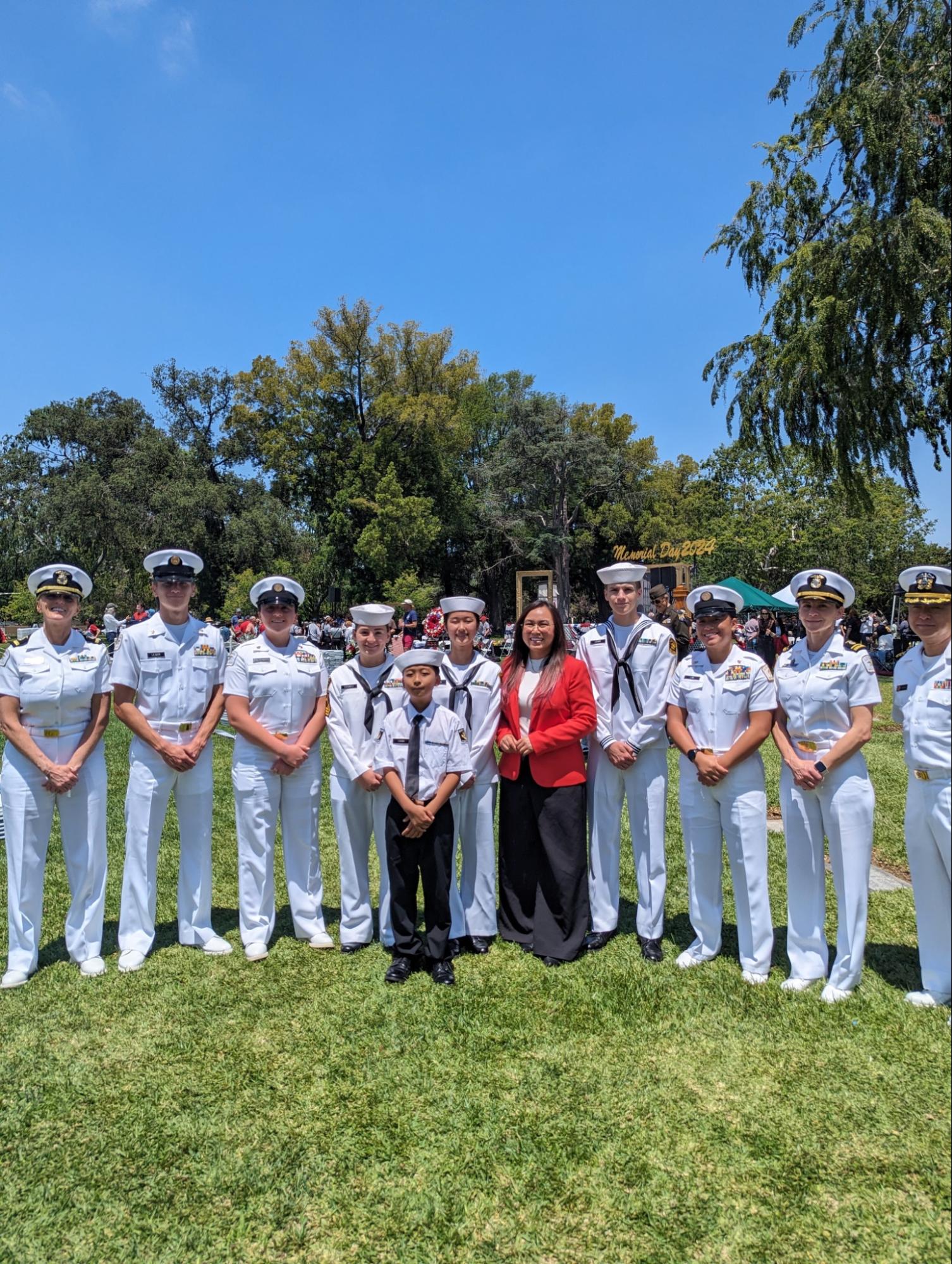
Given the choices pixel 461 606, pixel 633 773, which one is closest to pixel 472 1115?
pixel 633 773

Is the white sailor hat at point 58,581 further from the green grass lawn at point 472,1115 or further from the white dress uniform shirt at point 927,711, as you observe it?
the white dress uniform shirt at point 927,711

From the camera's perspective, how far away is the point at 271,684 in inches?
180

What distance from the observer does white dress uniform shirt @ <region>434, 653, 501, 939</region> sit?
15.1 ft

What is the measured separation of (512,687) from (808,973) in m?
2.05

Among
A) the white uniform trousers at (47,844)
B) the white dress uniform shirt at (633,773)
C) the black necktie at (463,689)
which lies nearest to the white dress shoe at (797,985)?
the white dress uniform shirt at (633,773)

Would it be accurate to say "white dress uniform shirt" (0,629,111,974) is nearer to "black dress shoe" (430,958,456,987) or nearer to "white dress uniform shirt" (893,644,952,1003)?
"black dress shoe" (430,958,456,987)

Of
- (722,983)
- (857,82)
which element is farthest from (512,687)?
(857,82)

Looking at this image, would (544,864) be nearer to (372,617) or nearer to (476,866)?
(476,866)

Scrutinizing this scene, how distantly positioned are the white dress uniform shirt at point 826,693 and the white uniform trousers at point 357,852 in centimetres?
221

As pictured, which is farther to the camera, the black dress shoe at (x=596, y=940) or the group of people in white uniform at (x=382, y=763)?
the black dress shoe at (x=596, y=940)

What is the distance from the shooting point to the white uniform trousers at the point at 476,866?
4617mm

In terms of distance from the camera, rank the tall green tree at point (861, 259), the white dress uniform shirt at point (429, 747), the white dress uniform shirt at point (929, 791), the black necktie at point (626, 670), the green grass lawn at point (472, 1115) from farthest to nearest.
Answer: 1. the tall green tree at point (861, 259)
2. the black necktie at point (626, 670)
3. the white dress uniform shirt at point (429, 747)
4. the white dress uniform shirt at point (929, 791)
5. the green grass lawn at point (472, 1115)

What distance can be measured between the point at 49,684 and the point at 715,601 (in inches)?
137

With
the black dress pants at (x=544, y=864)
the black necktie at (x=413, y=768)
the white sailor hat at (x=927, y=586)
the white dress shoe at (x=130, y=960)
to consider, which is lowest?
the white dress shoe at (x=130, y=960)
